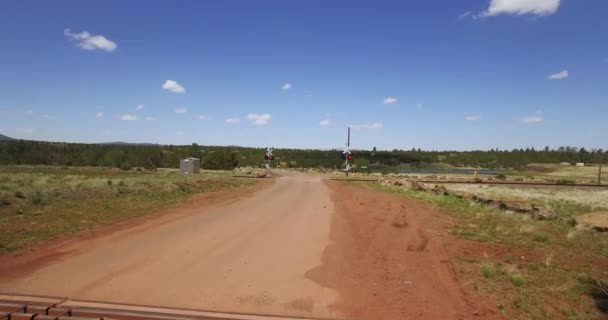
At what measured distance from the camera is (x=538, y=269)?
8523mm

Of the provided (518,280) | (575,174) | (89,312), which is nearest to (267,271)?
(89,312)

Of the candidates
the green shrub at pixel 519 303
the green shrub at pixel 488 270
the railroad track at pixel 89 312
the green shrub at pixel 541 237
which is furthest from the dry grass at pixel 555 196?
the railroad track at pixel 89 312

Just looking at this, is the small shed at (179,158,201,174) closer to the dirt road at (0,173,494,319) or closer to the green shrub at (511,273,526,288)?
the dirt road at (0,173,494,319)

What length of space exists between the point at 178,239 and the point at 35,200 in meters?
7.04

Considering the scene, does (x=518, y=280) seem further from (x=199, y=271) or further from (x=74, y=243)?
(x=74, y=243)

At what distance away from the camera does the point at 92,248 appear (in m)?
9.06

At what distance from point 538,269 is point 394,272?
3039 millimetres

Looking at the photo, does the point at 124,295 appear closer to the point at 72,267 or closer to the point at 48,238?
the point at 72,267

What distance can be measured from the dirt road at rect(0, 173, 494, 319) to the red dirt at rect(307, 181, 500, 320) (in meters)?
0.02

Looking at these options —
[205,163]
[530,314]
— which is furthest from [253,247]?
[205,163]

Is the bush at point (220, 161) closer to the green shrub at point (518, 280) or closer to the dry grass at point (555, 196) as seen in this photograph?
the dry grass at point (555, 196)

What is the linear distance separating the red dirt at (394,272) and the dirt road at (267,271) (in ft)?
0.06

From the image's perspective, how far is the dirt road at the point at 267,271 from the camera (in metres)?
6.16

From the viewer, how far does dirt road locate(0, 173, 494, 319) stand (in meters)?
6.16
